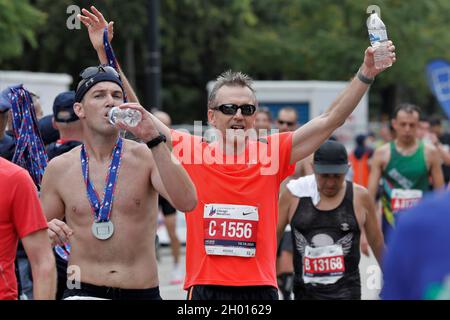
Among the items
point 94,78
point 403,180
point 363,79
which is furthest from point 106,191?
point 403,180

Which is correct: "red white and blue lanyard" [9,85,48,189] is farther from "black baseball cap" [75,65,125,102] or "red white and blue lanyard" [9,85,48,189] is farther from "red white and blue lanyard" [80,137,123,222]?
"red white and blue lanyard" [80,137,123,222]

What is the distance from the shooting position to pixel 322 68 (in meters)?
37.0

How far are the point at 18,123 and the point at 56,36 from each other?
2453 cm

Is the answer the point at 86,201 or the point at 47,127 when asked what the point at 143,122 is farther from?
the point at 47,127

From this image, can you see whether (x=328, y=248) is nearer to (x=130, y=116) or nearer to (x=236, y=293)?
(x=236, y=293)

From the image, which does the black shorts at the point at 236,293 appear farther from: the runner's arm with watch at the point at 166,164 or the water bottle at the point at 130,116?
the water bottle at the point at 130,116

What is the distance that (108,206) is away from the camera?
509 cm

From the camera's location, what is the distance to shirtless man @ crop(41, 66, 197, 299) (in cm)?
512

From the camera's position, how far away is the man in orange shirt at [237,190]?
17.1ft

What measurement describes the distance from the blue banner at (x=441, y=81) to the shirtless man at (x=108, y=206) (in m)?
3.48

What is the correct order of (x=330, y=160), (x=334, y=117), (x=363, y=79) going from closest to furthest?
(x=363, y=79)
(x=334, y=117)
(x=330, y=160)

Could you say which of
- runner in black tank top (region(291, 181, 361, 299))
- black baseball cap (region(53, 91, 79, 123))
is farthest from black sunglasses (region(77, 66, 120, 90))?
runner in black tank top (region(291, 181, 361, 299))

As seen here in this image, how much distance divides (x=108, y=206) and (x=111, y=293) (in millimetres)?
436

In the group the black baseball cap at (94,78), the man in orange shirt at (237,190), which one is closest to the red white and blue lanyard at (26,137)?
the black baseball cap at (94,78)
